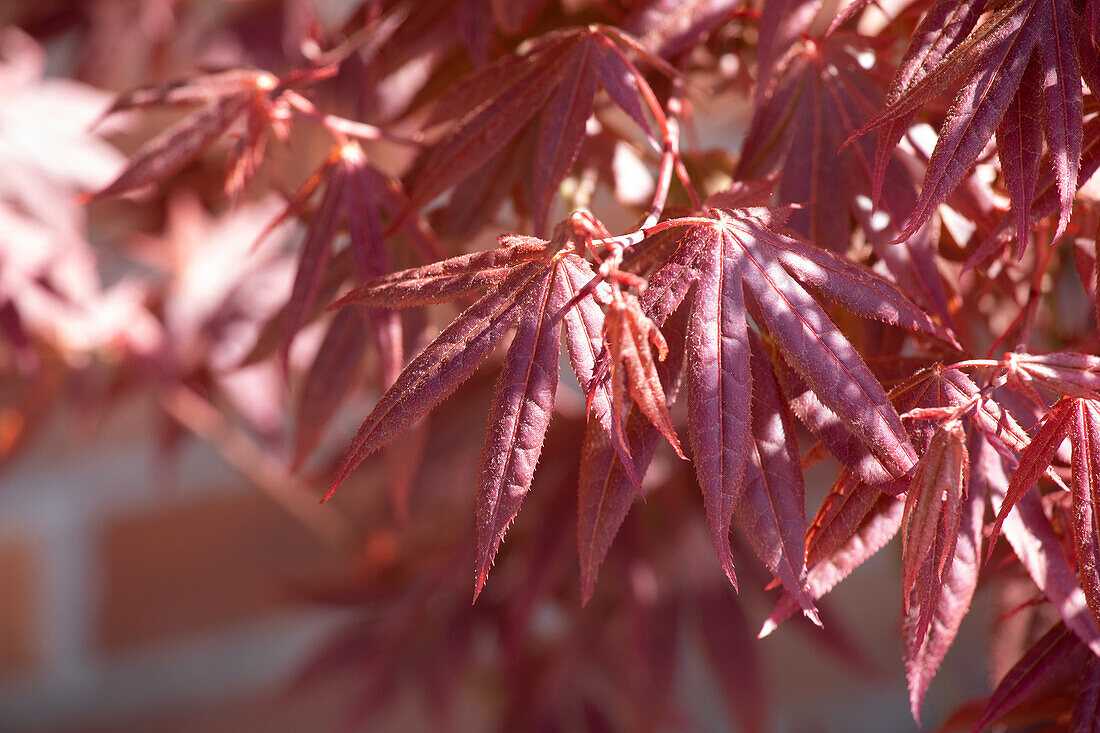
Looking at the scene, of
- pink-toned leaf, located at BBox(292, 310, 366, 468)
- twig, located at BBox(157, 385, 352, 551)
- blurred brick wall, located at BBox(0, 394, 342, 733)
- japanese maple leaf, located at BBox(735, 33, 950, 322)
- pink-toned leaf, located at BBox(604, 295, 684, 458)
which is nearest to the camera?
pink-toned leaf, located at BBox(604, 295, 684, 458)

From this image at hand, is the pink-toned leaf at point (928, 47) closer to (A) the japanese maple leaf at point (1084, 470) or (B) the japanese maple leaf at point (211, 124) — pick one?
(A) the japanese maple leaf at point (1084, 470)

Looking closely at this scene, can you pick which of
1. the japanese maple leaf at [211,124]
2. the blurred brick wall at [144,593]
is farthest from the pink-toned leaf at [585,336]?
the blurred brick wall at [144,593]

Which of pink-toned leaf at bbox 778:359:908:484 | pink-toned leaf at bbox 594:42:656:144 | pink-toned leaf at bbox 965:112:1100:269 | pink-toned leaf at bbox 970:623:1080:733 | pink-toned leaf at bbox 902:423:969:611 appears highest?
pink-toned leaf at bbox 965:112:1100:269

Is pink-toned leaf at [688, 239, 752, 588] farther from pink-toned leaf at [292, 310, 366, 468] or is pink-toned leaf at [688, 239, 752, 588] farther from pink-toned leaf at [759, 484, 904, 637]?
pink-toned leaf at [292, 310, 366, 468]

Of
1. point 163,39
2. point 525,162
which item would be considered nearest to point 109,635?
point 163,39

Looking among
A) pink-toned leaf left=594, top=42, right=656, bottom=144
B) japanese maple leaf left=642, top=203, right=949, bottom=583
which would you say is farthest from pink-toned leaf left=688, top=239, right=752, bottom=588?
pink-toned leaf left=594, top=42, right=656, bottom=144

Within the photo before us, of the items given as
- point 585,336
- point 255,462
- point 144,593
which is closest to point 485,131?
point 585,336

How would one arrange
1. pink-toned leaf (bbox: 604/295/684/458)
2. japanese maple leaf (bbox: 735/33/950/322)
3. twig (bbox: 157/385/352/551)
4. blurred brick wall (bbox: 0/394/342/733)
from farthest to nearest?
blurred brick wall (bbox: 0/394/342/733) < twig (bbox: 157/385/352/551) < japanese maple leaf (bbox: 735/33/950/322) < pink-toned leaf (bbox: 604/295/684/458)

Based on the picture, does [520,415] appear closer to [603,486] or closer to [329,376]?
[603,486]

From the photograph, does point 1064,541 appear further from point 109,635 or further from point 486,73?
point 109,635
